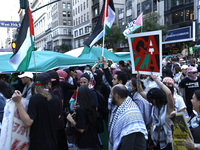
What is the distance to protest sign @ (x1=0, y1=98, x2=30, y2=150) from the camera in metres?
2.43

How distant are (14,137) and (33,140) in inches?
10.2

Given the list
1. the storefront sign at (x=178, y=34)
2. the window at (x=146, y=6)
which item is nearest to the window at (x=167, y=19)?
the storefront sign at (x=178, y=34)

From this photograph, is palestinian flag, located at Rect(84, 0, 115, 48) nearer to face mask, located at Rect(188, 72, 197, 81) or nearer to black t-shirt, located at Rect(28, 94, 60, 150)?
face mask, located at Rect(188, 72, 197, 81)

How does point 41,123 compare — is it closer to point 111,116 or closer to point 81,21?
point 111,116

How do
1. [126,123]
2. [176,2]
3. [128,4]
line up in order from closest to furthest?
[126,123], [176,2], [128,4]

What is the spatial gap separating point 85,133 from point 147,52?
178 cm

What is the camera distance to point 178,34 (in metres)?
30.2

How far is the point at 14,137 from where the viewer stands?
2506 millimetres

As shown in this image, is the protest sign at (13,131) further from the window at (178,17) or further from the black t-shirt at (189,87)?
the window at (178,17)

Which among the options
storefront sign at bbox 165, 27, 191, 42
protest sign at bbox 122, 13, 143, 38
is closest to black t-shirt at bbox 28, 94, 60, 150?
protest sign at bbox 122, 13, 143, 38

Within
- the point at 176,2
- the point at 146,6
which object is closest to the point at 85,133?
the point at 176,2

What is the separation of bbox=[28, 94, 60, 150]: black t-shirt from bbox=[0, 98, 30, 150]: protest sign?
0.34 feet

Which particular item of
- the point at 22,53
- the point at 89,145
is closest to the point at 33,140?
the point at 89,145

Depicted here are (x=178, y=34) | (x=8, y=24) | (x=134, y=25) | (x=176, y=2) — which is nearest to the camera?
(x=134, y=25)
